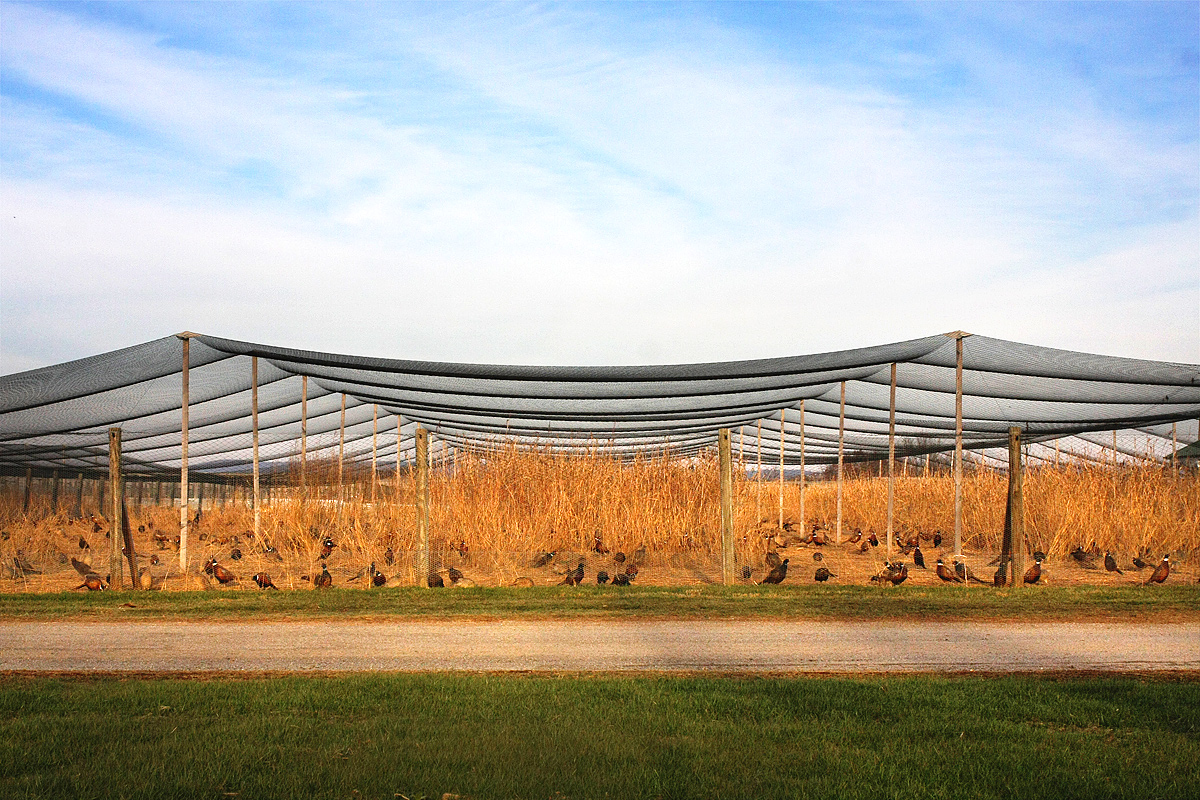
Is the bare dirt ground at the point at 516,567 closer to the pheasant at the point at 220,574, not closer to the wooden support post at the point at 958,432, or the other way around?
the pheasant at the point at 220,574

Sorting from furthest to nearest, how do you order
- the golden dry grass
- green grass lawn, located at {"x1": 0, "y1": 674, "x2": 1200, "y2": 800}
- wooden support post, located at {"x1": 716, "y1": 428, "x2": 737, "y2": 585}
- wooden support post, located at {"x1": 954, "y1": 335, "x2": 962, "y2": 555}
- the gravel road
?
1. the golden dry grass
2. wooden support post, located at {"x1": 954, "y1": 335, "x2": 962, "y2": 555}
3. wooden support post, located at {"x1": 716, "y1": 428, "x2": 737, "y2": 585}
4. the gravel road
5. green grass lawn, located at {"x1": 0, "y1": 674, "x2": 1200, "y2": 800}

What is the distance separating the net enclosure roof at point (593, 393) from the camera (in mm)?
10336

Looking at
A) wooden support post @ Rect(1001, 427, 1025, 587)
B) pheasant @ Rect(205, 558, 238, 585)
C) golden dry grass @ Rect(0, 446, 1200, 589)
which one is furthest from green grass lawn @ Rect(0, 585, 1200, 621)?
golden dry grass @ Rect(0, 446, 1200, 589)

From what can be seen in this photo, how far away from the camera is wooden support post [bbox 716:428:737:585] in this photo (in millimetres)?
9305

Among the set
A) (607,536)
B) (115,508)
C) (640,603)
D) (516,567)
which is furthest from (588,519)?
(115,508)

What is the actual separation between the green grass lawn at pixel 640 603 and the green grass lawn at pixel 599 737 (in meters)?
2.61

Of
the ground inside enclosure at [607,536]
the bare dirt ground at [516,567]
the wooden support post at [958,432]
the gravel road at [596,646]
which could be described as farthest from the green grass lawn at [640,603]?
the wooden support post at [958,432]

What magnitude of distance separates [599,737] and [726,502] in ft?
18.4

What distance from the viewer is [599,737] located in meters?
3.83

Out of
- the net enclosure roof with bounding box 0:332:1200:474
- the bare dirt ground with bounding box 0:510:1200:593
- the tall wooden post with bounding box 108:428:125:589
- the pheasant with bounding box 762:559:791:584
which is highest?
the net enclosure roof with bounding box 0:332:1200:474

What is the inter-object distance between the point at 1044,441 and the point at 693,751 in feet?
71.6

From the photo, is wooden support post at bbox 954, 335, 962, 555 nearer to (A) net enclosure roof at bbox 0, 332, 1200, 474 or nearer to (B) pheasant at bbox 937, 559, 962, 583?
(A) net enclosure roof at bbox 0, 332, 1200, 474

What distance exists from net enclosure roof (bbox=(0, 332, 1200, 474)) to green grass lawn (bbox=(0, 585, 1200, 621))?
8.09 ft

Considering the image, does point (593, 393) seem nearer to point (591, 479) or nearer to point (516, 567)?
point (591, 479)
